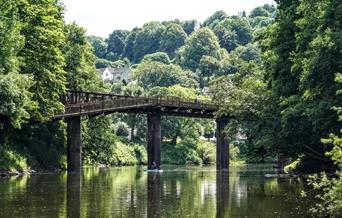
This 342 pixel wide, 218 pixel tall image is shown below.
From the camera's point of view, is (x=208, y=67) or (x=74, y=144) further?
(x=208, y=67)

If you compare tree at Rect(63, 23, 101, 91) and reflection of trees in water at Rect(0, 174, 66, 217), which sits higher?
tree at Rect(63, 23, 101, 91)

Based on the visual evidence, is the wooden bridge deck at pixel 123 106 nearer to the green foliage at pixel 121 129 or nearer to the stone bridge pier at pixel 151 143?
the stone bridge pier at pixel 151 143

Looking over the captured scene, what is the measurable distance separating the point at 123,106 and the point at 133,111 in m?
4.08

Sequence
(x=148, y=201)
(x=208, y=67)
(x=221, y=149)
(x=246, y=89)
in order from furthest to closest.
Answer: (x=208, y=67)
(x=221, y=149)
(x=246, y=89)
(x=148, y=201)

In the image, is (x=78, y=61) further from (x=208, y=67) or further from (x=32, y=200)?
(x=208, y=67)

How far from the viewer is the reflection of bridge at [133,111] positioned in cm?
6869

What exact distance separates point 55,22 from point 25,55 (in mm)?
4688

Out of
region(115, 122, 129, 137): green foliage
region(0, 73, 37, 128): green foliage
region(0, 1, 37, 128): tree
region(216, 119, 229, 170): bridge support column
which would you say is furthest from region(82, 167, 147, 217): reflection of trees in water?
region(115, 122, 129, 137): green foliage

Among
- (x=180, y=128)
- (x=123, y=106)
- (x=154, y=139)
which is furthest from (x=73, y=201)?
(x=180, y=128)

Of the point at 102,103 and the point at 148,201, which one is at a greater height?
the point at 102,103

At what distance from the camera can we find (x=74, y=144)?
68.9 meters

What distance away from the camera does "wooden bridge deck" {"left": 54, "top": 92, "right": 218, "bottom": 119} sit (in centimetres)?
6897

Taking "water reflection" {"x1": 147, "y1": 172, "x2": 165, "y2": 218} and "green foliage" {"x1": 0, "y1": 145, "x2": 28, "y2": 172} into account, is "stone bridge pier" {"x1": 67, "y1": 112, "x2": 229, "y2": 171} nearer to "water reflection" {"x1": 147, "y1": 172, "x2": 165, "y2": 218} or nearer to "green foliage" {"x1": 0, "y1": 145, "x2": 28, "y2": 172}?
"green foliage" {"x1": 0, "y1": 145, "x2": 28, "y2": 172}

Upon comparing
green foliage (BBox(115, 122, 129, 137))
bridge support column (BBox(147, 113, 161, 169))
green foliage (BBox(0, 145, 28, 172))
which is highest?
green foliage (BBox(115, 122, 129, 137))
